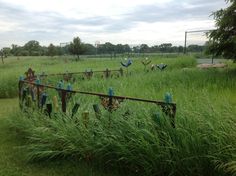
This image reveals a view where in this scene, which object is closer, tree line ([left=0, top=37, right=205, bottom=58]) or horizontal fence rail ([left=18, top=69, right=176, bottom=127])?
horizontal fence rail ([left=18, top=69, right=176, bottom=127])

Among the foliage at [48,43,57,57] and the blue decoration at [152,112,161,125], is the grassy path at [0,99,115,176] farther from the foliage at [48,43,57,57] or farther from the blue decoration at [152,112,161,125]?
the foliage at [48,43,57,57]

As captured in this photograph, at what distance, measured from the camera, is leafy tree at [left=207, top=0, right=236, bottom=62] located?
977cm

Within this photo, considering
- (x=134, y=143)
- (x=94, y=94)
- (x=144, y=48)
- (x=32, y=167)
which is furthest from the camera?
(x=144, y=48)

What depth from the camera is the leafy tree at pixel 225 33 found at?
9.77 m

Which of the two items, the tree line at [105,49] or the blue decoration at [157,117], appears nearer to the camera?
the blue decoration at [157,117]

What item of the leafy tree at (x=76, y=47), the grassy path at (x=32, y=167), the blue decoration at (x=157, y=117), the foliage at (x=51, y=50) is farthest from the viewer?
the foliage at (x=51, y=50)

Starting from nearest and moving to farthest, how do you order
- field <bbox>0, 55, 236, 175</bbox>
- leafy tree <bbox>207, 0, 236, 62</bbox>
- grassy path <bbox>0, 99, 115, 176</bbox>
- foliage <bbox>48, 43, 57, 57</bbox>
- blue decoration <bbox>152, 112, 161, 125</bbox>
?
field <bbox>0, 55, 236, 175</bbox>, blue decoration <bbox>152, 112, 161, 125</bbox>, grassy path <bbox>0, 99, 115, 176</bbox>, leafy tree <bbox>207, 0, 236, 62</bbox>, foliage <bbox>48, 43, 57, 57</bbox>

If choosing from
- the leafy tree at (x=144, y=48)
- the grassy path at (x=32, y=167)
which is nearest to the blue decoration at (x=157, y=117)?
the grassy path at (x=32, y=167)

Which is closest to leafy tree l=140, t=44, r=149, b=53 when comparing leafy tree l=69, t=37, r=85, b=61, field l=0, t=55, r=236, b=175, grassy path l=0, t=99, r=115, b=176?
leafy tree l=69, t=37, r=85, b=61

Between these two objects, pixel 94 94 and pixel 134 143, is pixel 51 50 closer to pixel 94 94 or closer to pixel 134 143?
pixel 94 94

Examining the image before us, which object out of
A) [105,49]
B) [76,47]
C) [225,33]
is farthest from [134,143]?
[105,49]

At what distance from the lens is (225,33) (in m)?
9.95

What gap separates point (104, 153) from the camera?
398 cm

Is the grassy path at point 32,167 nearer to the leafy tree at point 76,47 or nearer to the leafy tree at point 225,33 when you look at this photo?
the leafy tree at point 225,33
